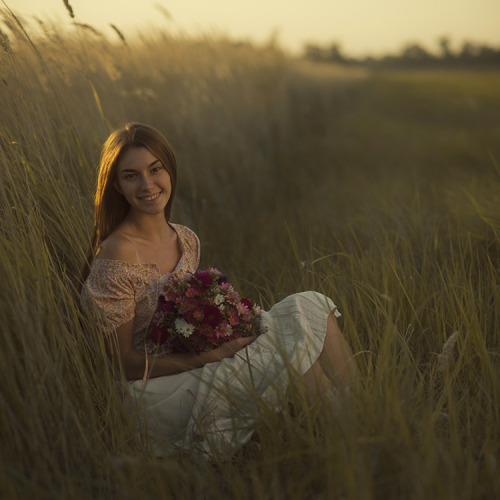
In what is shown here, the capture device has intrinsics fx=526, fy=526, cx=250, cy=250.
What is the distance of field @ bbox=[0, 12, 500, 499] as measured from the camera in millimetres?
1560

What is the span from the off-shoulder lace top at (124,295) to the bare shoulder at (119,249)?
24 millimetres

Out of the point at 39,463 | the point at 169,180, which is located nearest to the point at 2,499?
the point at 39,463

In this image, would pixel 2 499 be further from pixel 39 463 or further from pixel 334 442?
pixel 334 442

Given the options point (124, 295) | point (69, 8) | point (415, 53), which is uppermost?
point (415, 53)

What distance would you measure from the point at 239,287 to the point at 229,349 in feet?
3.98

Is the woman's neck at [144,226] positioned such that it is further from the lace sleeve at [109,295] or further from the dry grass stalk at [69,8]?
the dry grass stalk at [69,8]

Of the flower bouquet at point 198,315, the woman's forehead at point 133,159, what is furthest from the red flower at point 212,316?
the woman's forehead at point 133,159

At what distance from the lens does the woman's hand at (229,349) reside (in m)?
2.11

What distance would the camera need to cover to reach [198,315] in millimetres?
2082

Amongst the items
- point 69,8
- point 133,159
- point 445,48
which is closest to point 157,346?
point 133,159

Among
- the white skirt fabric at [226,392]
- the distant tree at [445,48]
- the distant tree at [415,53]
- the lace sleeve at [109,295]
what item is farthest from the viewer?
the distant tree at [415,53]

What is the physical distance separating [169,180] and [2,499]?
1464mm

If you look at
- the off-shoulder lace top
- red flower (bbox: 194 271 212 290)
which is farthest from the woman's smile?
red flower (bbox: 194 271 212 290)

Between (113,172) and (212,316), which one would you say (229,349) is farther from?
(113,172)
